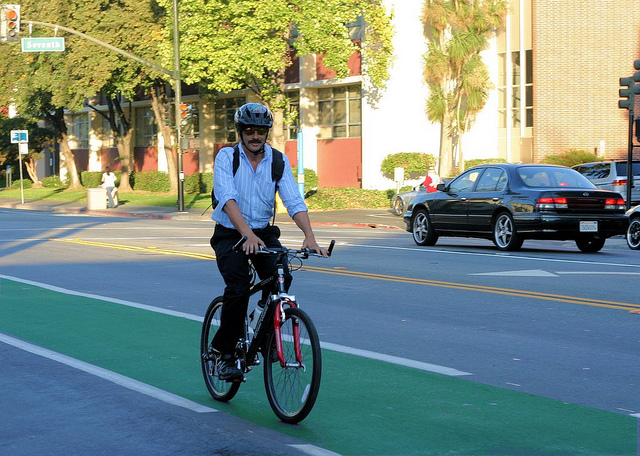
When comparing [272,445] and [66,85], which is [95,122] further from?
[272,445]

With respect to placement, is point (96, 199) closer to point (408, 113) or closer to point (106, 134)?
point (408, 113)

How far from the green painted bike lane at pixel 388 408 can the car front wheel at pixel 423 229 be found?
11344 mm

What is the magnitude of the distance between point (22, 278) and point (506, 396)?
32.7 ft

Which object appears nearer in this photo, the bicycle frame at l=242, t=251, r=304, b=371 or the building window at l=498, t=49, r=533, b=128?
the bicycle frame at l=242, t=251, r=304, b=371

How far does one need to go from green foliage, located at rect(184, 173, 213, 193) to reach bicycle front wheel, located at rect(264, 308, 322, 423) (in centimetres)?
4524

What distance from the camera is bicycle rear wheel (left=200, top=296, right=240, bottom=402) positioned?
22.9 feet

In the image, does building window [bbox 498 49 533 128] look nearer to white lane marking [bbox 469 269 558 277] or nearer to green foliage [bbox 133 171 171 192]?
green foliage [bbox 133 171 171 192]

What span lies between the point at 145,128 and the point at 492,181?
45.7 meters

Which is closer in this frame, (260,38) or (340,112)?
(260,38)

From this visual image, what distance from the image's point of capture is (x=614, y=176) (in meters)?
28.1

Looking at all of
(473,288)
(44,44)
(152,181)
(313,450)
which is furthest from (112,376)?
(152,181)

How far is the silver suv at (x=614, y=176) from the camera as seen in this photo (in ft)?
89.6

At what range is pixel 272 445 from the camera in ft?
19.1

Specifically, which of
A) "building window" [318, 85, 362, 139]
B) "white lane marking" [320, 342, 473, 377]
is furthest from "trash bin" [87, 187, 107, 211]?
"white lane marking" [320, 342, 473, 377]
